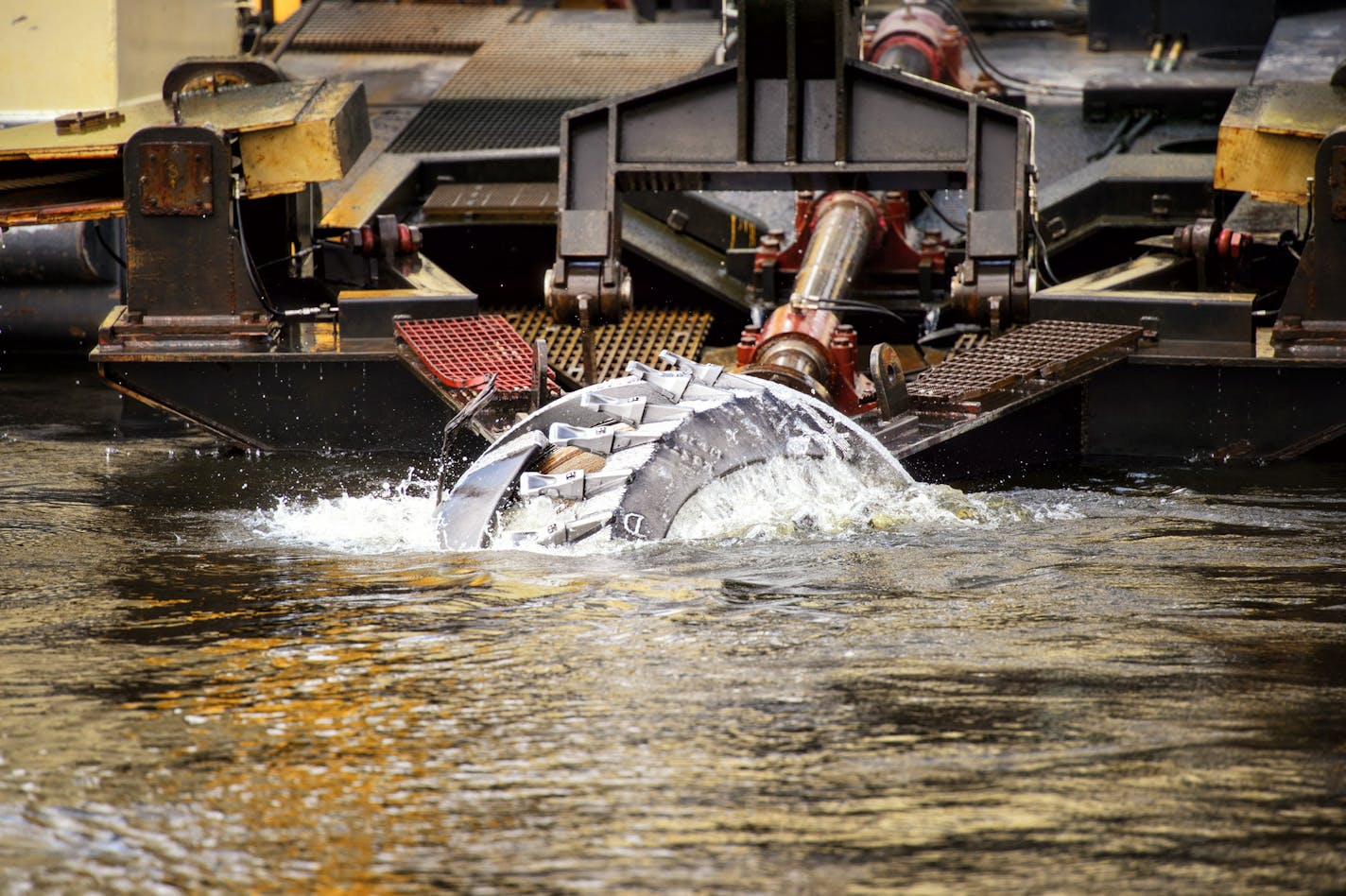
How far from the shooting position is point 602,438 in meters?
5.11

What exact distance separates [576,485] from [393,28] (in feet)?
26.5

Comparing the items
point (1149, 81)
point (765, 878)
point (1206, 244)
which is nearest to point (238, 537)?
point (765, 878)

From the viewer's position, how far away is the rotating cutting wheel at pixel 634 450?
492cm

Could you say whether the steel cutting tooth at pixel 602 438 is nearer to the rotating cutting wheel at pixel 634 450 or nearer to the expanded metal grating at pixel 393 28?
the rotating cutting wheel at pixel 634 450

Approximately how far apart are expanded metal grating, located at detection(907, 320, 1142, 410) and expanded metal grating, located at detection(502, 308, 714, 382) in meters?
1.65

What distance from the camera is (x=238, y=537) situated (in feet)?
17.9

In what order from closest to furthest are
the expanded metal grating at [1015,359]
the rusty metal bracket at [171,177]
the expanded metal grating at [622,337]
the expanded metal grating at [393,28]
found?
the expanded metal grating at [1015,359], the rusty metal bracket at [171,177], the expanded metal grating at [622,337], the expanded metal grating at [393,28]

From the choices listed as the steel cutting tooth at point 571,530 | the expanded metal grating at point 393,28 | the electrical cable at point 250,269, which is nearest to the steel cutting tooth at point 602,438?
the steel cutting tooth at point 571,530

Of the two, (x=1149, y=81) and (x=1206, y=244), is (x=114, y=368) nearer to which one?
(x=1206, y=244)

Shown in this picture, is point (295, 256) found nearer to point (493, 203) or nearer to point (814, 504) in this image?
point (493, 203)

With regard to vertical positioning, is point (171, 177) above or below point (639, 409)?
above

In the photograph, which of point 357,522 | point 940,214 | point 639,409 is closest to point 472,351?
point 357,522

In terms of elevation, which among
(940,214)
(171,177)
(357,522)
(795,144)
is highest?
(795,144)

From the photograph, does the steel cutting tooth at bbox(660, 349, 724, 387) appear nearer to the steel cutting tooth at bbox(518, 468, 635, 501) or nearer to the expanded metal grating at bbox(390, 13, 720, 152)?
the steel cutting tooth at bbox(518, 468, 635, 501)
